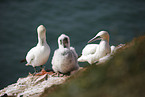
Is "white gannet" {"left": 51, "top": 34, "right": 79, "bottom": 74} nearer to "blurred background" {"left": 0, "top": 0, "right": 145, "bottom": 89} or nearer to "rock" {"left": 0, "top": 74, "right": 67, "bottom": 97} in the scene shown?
"rock" {"left": 0, "top": 74, "right": 67, "bottom": 97}

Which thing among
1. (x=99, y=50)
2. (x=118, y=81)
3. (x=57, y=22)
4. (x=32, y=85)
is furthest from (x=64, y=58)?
(x=57, y=22)

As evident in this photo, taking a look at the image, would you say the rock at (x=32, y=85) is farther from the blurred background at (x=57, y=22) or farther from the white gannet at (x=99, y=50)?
the blurred background at (x=57, y=22)

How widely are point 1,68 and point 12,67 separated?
27.9 inches

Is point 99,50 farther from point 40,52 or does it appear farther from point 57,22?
point 57,22

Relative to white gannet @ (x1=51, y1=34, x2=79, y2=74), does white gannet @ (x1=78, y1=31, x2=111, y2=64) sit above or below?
above

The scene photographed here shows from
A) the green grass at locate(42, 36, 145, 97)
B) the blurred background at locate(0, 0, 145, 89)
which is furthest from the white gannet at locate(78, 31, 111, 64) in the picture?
the blurred background at locate(0, 0, 145, 89)

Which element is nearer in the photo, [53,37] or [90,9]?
[53,37]

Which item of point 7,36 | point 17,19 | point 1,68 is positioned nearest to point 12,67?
point 1,68

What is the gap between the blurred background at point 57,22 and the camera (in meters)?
14.9

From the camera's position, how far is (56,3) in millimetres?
17953

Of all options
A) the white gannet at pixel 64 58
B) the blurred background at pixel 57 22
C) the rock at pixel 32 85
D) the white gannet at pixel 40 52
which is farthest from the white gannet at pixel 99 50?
the blurred background at pixel 57 22

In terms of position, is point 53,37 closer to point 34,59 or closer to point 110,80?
point 34,59

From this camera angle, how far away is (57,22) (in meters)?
16.7

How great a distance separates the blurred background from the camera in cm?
1488
